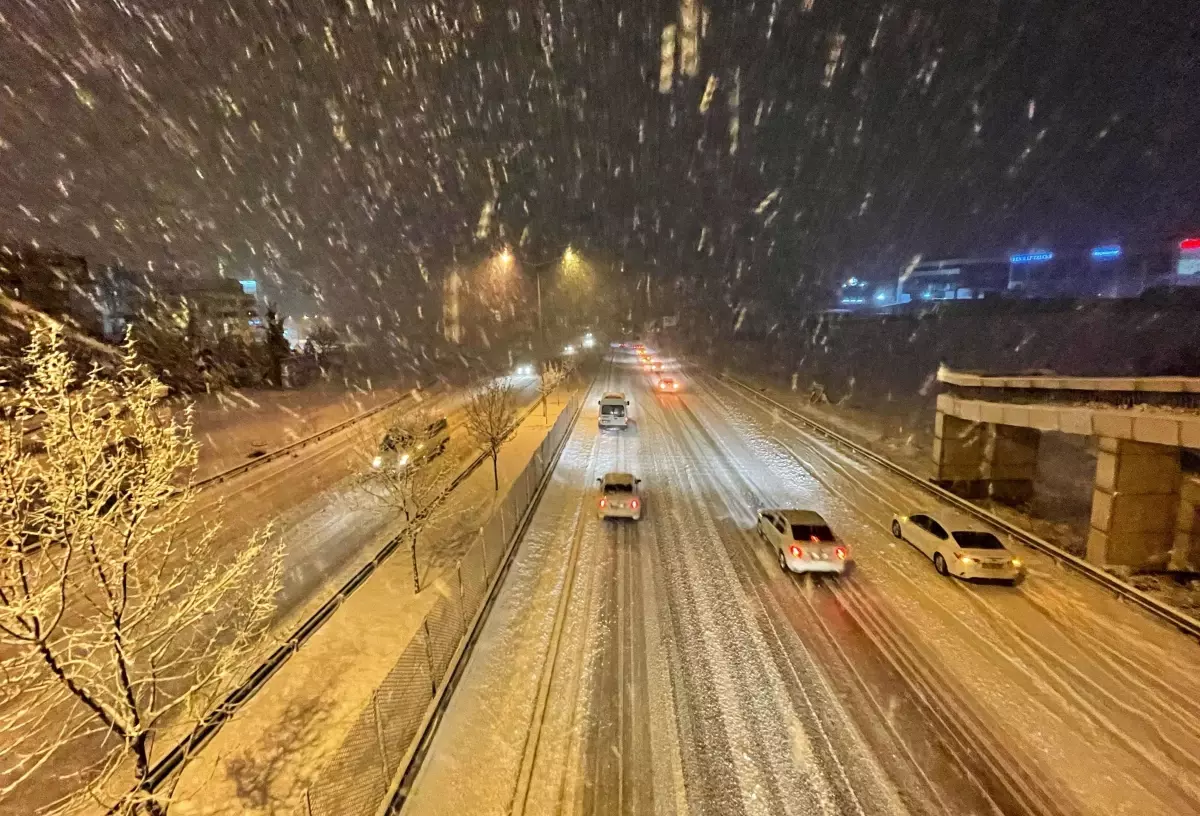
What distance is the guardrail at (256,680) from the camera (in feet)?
25.9

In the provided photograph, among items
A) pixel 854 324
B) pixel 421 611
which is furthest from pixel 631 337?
pixel 421 611

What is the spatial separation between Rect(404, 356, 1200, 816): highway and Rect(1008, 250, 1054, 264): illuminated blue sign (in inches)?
3642

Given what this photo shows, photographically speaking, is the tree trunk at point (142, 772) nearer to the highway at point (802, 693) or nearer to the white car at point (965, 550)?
the highway at point (802, 693)

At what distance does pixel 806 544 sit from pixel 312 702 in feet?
35.8

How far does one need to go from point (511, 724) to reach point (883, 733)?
584 centimetres

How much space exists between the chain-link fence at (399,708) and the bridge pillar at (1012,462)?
17.8 metres

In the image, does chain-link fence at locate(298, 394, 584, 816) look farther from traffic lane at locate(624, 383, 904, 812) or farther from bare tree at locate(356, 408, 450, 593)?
traffic lane at locate(624, 383, 904, 812)

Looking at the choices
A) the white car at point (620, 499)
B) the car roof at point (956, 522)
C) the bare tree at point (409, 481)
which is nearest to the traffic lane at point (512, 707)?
the white car at point (620, 499)

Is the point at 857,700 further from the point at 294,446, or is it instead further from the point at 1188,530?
the point at 294,446

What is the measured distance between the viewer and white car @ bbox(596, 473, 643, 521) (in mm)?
16891

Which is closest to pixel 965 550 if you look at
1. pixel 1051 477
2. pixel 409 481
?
pixel 1051 477

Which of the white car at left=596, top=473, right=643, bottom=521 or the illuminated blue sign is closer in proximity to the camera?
the white car at left=596, top=473, right=643, bottom=521

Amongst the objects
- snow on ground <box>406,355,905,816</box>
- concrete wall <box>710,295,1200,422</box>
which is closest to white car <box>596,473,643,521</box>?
snow on ground <box>406,355,905,816</box>

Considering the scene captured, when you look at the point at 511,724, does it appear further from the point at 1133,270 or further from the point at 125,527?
the point at 1133,270
